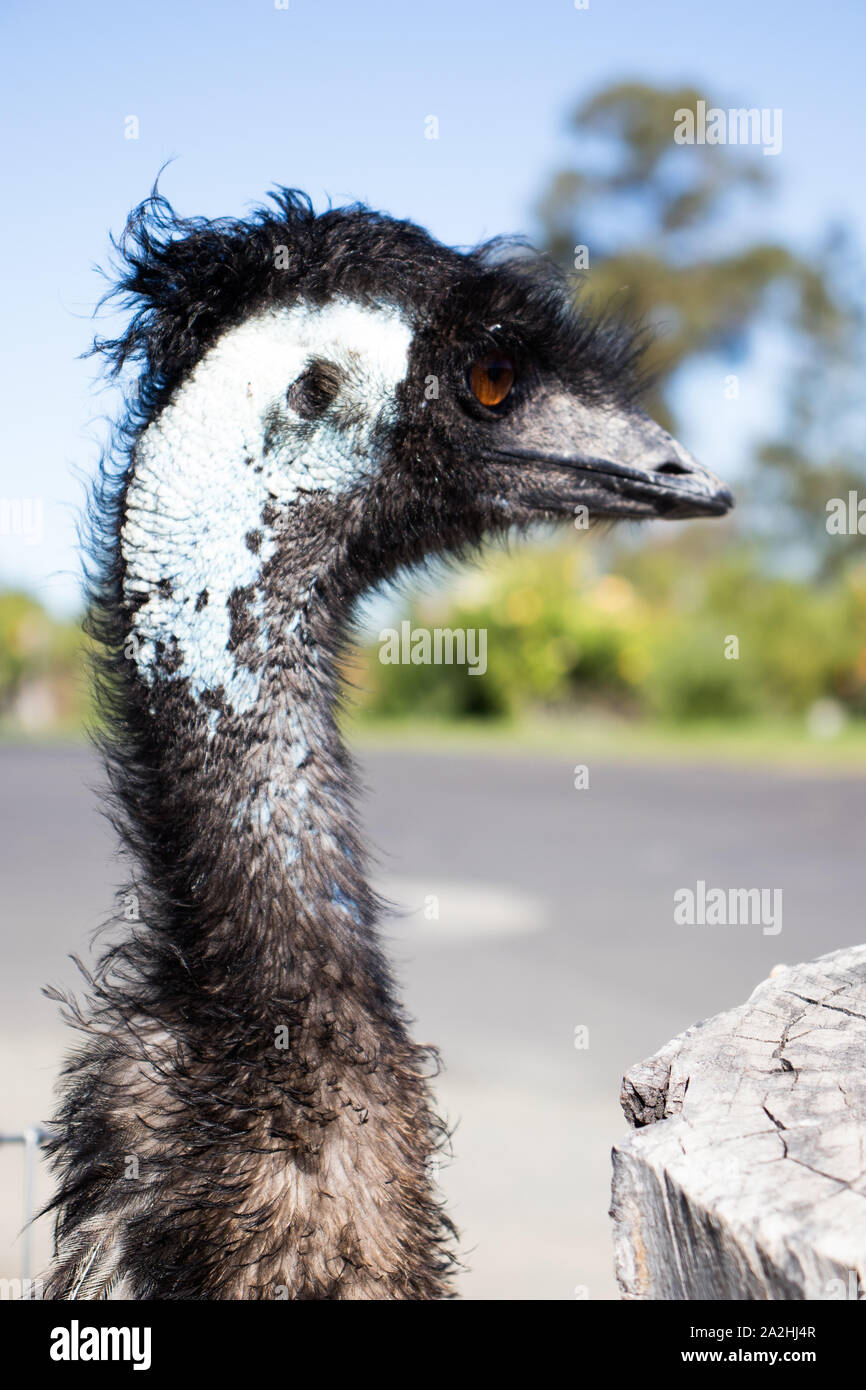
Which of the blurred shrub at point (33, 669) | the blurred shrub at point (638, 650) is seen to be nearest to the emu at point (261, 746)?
the blurred shrub at point (638, 650)

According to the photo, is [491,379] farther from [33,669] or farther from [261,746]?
[33,669]

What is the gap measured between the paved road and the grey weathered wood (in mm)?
911

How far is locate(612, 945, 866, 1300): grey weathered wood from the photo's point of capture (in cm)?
169

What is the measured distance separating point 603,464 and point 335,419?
524 millimetres

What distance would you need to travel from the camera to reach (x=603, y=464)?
2.56 meters

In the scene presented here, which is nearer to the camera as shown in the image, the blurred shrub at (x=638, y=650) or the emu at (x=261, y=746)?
the emu at (x=261, y=746)

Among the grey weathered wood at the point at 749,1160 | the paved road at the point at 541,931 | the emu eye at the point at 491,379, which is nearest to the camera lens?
the grey weathered wood at the point at 749,1160

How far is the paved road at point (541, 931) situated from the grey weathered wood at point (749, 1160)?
0.91m

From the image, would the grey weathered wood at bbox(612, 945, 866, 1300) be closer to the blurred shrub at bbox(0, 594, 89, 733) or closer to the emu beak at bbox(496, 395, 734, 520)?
the emu beak at bbox(496, 395, 734, 520)

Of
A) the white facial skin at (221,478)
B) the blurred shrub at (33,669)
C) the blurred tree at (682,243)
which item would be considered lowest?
the white facial skin at (221,478)

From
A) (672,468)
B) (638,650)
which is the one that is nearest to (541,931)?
(672,468)

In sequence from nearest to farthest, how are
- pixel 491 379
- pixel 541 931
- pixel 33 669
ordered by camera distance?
pixel 491 379, pixel 541 931, pixel 33 669

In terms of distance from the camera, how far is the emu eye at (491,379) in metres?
2.50

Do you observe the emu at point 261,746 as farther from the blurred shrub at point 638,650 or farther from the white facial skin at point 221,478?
the blurred shrub at point 638,650
